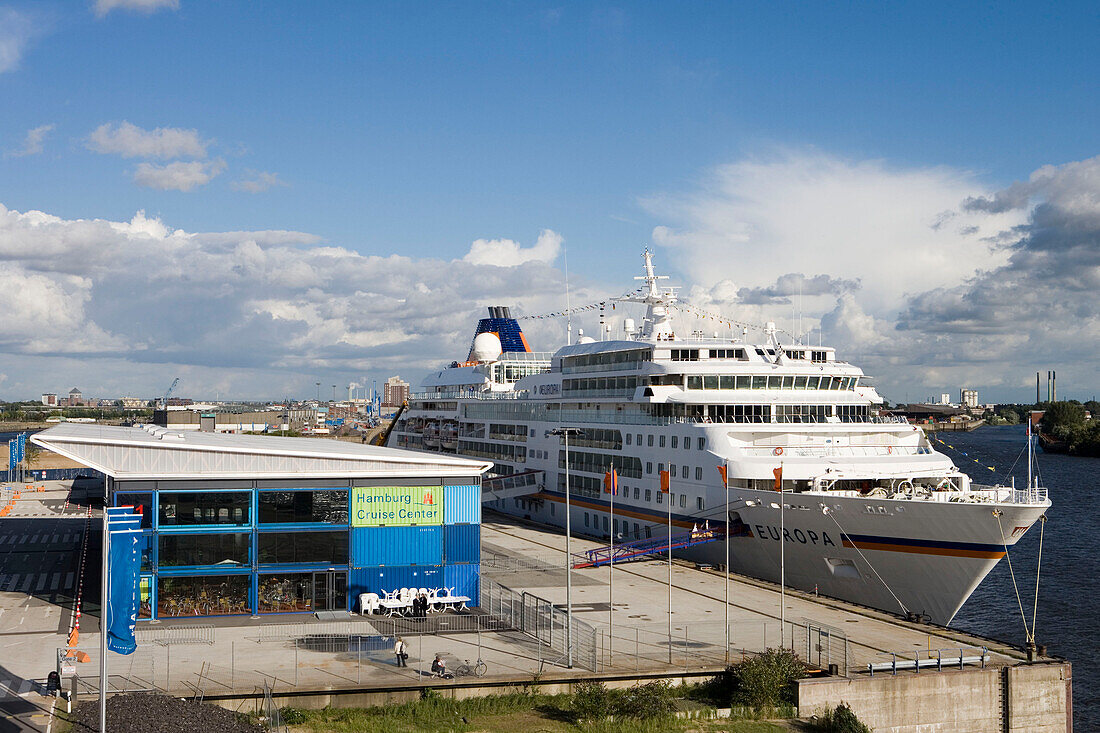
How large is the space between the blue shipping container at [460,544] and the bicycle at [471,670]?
8.53 meters

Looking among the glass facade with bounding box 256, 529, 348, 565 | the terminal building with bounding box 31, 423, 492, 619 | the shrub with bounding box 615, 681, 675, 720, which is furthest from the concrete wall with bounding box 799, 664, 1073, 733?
the glass facade with bounding box 256, 529, 348, 565

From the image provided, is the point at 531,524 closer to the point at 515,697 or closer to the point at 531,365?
the point at 531,365

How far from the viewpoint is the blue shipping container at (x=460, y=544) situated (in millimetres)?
37281

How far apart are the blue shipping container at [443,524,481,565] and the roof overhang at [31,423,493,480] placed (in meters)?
2.06

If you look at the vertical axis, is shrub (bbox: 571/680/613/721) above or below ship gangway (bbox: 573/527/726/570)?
below

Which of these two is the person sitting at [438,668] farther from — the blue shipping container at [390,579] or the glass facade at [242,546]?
the glass facade at [242,546]

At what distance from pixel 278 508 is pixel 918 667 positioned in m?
22.3

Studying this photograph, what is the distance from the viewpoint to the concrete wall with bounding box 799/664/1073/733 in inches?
1119

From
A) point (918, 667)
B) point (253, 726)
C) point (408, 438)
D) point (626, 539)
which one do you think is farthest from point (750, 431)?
point (408, 438)

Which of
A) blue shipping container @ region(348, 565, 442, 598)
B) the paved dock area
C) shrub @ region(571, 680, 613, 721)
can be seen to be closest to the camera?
shrub @ region(571, 680, 613, 721)

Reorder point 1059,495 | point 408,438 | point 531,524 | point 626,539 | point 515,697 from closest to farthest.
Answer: point 515,697 → point 626,539 → point 531,524 → point 408,438 → point 1059,495

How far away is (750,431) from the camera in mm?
46031

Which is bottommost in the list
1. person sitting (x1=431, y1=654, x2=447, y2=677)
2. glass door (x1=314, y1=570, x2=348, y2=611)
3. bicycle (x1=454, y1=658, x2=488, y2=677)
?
bicycle (x1=454, y1=658, x2=488, y2=677)

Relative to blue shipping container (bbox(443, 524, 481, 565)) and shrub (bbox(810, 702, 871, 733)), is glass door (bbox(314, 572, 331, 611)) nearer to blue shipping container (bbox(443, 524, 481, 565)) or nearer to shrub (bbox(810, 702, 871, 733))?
blue shipping container (bbox(443, 524, 481, 565))
